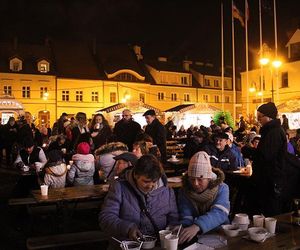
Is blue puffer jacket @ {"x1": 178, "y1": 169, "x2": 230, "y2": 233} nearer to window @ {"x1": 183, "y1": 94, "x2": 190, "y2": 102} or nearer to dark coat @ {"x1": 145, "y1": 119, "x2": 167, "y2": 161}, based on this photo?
dark coat @ {"x1": 145, "y1": 119, "x2": 167, "y2": 161}

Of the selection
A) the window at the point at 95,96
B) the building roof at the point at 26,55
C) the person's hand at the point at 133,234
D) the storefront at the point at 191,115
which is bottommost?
the person's hand at the point at 133,234

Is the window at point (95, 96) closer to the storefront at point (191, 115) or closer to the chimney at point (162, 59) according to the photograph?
the chimney at point (162, 59)

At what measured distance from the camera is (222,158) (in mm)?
8508

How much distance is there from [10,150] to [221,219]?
15413 mm

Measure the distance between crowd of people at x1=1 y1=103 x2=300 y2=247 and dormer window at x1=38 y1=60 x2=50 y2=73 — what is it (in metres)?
30.7

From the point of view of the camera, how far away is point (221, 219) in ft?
12.1

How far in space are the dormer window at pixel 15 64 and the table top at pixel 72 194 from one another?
36.0 meters

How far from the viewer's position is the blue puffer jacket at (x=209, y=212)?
356cm

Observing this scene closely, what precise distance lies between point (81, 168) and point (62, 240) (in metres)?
2.39

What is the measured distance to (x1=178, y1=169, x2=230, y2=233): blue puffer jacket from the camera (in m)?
3.56

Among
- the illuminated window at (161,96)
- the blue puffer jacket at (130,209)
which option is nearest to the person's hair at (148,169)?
the blue puffer jacket at (130,209)

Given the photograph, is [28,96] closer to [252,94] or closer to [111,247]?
[252,94]

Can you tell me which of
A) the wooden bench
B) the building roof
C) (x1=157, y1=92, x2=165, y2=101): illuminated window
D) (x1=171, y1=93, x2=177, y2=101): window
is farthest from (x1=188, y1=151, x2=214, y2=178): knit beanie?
(x1=171, y1=93, x2=177, y2=101): window

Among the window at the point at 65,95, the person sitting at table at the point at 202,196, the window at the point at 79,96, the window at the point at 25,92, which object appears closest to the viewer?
the person sitting at table at the point at 202,196
